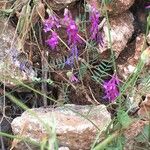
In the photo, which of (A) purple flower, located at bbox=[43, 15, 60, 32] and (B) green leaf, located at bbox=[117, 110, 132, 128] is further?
(A) purple flower, located at bbox=[43, 15, 60, 32]

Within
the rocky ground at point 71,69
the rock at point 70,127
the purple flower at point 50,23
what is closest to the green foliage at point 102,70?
the rocky ground at point 71,69

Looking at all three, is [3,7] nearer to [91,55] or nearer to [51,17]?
[51,17]

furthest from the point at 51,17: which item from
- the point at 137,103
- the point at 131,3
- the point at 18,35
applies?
the point at 137,103

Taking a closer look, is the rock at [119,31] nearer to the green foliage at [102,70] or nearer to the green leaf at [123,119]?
the green foliage at [102,70]

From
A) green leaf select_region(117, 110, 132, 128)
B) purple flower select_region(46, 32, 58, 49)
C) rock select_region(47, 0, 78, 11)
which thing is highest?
rock select_region(47, 0, 78, 11)

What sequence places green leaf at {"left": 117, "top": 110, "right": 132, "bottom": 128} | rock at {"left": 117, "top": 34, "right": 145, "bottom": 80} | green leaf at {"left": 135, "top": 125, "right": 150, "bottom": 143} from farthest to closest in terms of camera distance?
rock at {"left": 117, "top": 34, "right": 145, "bottom": 80}, green leaf at {"left": 135, "top": 125, "right": 150, "bottom": 143}, green leaf at {"left": 117, "top": 110, "right": 132, "bottom": 128}

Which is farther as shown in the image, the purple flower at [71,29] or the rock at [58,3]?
the rock at [58,3]

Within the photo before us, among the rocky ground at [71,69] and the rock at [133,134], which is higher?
the rocky ground at [71,69]

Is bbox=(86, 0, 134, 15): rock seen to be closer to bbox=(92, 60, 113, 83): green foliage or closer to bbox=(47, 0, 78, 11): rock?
bbox=(47, 0, 78, 11): rock

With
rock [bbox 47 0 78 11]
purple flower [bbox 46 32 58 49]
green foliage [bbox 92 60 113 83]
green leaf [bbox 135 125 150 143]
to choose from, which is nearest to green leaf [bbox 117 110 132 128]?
green leaf [bbox 135 125 150 143]

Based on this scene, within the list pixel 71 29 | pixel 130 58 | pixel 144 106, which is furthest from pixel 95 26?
pixel 144 106
